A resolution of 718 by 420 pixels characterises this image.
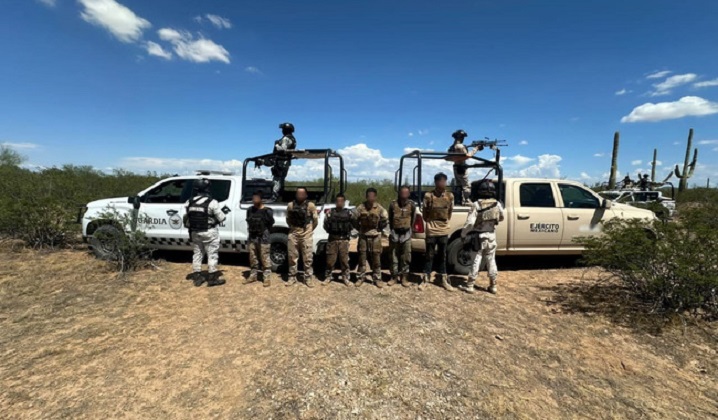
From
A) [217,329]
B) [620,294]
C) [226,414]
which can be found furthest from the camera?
[620,294]

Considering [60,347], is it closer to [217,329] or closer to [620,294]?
[217,329]

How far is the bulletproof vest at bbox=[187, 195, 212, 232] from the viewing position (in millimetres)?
4734

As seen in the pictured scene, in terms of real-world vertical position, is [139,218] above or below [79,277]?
above

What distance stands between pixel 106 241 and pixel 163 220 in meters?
1.07

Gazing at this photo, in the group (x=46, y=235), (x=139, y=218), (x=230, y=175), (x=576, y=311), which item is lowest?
(x=576, y=311)

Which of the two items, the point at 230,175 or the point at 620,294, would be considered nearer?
the point at 620,294

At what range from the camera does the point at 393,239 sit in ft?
16.0

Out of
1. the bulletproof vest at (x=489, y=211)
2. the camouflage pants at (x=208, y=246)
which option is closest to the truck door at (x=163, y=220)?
the camouflage pants at (x=208, y=246)

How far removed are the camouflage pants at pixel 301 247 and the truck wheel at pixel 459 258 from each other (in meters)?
2.28

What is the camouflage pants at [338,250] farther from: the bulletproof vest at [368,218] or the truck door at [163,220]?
the truck door at [163,220]

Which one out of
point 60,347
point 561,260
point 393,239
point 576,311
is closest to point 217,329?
point 60,347

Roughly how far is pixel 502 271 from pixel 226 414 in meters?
5.08

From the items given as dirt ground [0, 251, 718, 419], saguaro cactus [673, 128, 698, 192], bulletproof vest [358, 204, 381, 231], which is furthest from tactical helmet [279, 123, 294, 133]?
saguaro cactus [673, 128, 698, 192]

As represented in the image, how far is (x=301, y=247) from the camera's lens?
16.3 ft
